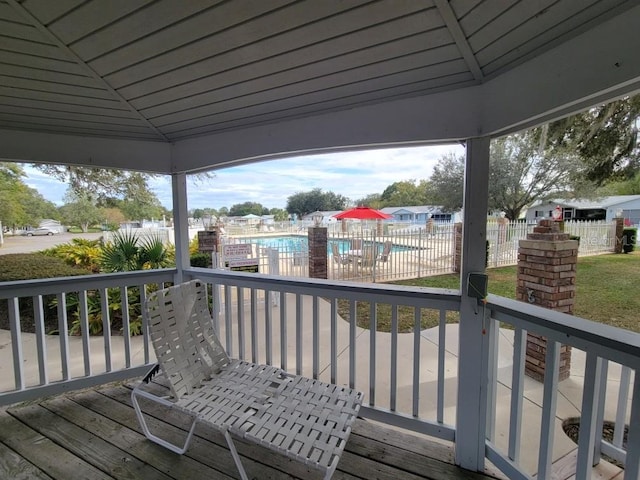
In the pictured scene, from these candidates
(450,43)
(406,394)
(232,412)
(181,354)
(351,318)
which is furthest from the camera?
(406,394)

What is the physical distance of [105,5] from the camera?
3.91ft

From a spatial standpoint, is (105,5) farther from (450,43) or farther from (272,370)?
(272,370)

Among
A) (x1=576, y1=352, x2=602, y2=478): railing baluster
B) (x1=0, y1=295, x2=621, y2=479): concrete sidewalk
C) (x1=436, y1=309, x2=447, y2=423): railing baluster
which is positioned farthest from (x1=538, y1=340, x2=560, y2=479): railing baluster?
(x1=0, y1=295, x2=621, y2=479): concrete sidewalk

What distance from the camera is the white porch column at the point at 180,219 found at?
275 cm

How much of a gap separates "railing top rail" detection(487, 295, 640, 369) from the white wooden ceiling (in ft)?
2.93

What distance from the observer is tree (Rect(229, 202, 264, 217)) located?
1099 centimetres

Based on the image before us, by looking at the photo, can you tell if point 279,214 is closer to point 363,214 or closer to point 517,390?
point 363,214

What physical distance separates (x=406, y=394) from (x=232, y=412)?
1693 mm

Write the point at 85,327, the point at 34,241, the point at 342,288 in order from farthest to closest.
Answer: the point at 34,241
the point at 85,327
the point at 342,288

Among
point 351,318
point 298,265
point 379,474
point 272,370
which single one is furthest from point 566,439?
point 298,265

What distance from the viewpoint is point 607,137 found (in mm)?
1898

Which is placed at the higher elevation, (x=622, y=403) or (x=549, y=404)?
(x=549, y=404)

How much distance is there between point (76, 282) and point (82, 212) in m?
5.92

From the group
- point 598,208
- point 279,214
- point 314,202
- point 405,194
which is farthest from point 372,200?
point 598,208
